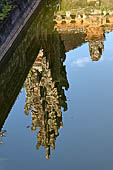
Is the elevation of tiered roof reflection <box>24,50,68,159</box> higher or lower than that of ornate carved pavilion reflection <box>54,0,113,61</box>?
lower

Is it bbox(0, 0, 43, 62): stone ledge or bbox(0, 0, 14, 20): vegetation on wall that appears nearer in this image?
bbox(0, 0, 43, 62): stone ledge

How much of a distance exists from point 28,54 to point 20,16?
368 cm

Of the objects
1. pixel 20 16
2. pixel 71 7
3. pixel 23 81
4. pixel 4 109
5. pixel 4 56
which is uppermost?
pixel 71 7

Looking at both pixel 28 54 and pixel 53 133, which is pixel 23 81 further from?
pixel 53 133

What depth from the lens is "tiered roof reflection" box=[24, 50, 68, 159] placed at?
36.9 feet

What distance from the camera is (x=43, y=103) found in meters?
13.2

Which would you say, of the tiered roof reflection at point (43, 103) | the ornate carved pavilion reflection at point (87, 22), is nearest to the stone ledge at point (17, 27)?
the tiered roof reflection at point (43, 103)

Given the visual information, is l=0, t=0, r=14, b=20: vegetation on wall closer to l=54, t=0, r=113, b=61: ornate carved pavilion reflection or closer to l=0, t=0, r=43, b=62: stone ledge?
l=0, t=0, r=43, b=62: stone ledge

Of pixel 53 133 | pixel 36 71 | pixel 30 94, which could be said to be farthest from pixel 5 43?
pixel 53 133

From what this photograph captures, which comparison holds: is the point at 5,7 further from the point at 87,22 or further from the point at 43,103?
the point at 43,103

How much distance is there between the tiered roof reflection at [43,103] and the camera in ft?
36.9

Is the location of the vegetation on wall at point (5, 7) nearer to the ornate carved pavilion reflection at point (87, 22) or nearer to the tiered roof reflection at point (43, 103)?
the tiered roof reflection at point (43, 103)

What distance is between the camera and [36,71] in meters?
15.6

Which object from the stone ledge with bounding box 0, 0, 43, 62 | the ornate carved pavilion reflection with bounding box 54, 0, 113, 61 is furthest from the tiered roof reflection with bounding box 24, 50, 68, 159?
the ornate carved pavilion reflection with bounding box 54, 0, 113, 61
